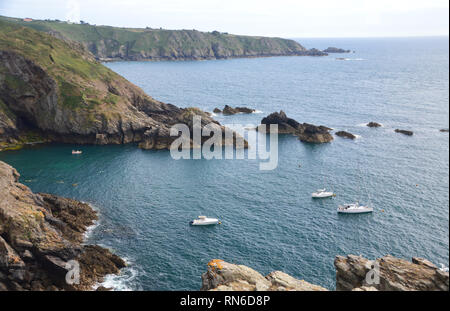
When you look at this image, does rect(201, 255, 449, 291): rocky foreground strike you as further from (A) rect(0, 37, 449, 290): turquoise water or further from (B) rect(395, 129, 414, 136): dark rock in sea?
(B) rect(395, 129, 414, 136): dark rock in sea

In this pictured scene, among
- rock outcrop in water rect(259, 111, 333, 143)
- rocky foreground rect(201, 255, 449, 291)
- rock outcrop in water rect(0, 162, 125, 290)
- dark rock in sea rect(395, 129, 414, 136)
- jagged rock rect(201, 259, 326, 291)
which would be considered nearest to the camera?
rocky foreground rect(201, 255, 449, 291)

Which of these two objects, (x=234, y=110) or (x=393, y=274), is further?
(x=234, y=110)

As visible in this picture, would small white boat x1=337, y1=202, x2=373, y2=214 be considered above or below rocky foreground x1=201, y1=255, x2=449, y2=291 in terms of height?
below

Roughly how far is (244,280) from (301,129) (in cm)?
10610

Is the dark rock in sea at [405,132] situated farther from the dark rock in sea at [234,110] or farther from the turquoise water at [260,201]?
the dark rock in sea at [234,110]

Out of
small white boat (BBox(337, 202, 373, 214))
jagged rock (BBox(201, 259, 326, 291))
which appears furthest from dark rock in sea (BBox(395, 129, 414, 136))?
jagged rock (BBox(201, 259, 326, 291))

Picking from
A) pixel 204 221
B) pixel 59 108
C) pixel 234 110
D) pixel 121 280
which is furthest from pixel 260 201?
pixel 234 110

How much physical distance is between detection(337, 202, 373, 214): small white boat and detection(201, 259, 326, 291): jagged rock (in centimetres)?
4189

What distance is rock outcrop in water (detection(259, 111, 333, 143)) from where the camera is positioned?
411ft

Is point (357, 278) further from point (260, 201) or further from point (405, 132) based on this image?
point (405, 132)

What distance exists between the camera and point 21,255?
50250 mm

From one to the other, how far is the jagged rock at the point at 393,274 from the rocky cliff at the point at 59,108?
286 ft

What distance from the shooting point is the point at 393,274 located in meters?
33.9

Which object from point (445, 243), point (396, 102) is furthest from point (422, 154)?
point (396, 102)
